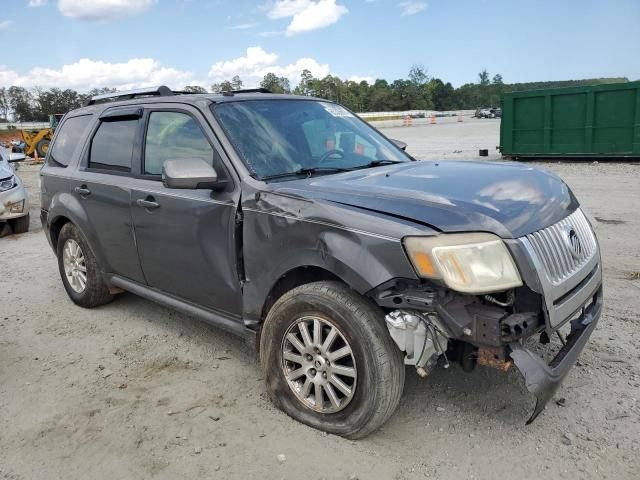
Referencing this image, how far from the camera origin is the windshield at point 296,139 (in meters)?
3.61

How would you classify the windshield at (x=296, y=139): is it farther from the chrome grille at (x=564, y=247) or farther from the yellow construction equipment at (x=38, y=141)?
the yellow construction equipment at (x=38, y=141)

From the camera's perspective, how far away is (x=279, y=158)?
364cm

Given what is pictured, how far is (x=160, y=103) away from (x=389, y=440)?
2.85m

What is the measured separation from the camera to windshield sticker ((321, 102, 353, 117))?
447 cm

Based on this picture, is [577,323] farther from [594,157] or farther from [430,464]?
[594,157]

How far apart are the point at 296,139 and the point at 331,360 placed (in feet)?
5.17

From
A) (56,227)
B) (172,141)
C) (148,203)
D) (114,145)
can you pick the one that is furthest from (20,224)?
(172,141)

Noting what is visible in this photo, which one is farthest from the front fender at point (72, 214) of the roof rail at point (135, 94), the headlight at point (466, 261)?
the headlight at point (466, 261)

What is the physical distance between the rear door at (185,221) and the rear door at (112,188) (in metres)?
0.16

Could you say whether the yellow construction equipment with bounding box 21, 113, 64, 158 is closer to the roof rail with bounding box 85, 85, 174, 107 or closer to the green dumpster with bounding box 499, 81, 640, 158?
the green dumpster with bounding box 499, 81, 640, 158

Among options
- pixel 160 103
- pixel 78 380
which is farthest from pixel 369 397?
pixel 160 103

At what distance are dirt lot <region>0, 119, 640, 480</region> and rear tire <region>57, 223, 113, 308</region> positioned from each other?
39cm

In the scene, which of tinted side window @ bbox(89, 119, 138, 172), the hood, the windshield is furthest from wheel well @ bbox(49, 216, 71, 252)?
the hood

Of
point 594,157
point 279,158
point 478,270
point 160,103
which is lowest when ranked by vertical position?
point 594,157
